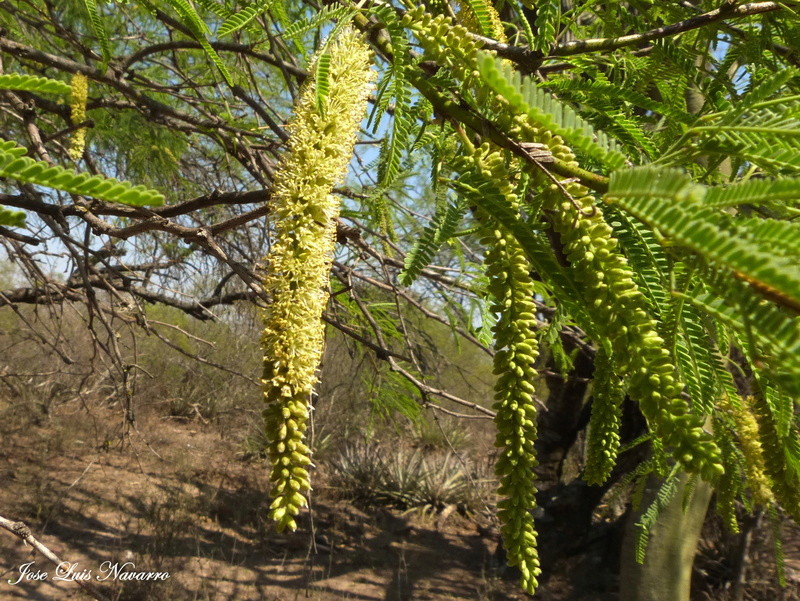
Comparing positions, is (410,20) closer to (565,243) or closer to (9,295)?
(565,243)

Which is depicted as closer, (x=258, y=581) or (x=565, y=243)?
(x=565, y=243)

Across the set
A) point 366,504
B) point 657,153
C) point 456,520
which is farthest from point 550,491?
point 657,153

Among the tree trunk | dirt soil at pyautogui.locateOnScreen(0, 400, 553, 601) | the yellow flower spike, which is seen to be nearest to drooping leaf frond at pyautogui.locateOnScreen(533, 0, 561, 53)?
the yellow flower spike

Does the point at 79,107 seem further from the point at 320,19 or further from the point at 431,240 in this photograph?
the point at 431,240

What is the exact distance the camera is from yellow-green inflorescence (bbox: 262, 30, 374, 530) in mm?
640

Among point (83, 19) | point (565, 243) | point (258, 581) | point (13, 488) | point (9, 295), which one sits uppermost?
point (83, 19)

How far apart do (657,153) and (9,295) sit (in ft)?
12.9

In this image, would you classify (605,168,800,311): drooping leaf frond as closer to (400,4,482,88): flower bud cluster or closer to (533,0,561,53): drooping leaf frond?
(400,4,482,88): flower bud cluster

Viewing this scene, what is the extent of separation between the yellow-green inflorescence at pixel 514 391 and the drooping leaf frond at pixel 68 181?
372mm

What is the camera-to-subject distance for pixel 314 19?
854 mm

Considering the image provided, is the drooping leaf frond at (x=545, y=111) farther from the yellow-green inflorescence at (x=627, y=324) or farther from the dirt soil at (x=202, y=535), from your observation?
the dirt soil at (x=202, y=535)

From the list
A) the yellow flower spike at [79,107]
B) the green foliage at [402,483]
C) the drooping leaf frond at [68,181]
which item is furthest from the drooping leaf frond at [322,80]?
the green foliage at [402,483]

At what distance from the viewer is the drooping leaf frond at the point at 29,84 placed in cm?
61

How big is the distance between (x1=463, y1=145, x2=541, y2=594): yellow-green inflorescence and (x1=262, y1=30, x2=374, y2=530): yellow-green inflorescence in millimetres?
212
